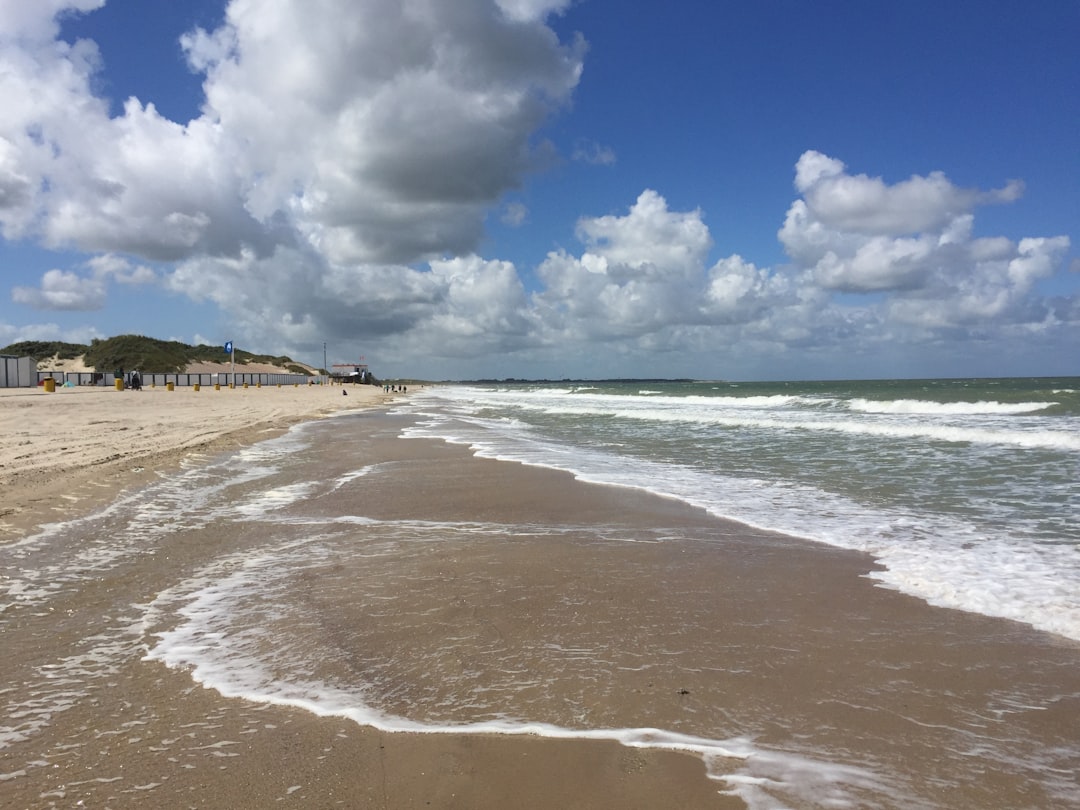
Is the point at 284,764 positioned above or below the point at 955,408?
below

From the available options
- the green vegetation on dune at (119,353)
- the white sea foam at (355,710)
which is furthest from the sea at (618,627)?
the green vegetation on dune at (119,353)

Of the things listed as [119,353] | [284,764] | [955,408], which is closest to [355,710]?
[284,764]

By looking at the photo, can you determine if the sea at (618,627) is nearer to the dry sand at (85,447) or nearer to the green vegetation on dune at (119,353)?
the dry sand at (85,447)

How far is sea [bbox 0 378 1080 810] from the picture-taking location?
2.83m

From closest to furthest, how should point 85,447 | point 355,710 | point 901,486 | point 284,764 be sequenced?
1. point 284,764
2. point 355,710
3. point 901,486
4. point 85,447

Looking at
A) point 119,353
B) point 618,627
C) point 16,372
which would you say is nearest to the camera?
point 618,627

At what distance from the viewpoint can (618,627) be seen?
4156mm

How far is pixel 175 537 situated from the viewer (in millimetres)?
6496

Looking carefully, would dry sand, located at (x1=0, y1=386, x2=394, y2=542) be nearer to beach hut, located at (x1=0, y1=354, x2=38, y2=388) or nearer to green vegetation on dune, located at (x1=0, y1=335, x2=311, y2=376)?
beach hut, located at (x1=0, y1=354, x2=38, y2=388)

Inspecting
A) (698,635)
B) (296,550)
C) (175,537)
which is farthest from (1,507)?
(698,635)

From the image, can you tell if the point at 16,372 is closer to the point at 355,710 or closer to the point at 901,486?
the point at 901,486

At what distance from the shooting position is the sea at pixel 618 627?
9.29ft

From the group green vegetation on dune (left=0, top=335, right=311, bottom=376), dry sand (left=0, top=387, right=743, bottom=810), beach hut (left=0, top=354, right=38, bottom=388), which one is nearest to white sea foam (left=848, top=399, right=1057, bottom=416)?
dry sand (left=0, top=387, right=743, bottom=810)

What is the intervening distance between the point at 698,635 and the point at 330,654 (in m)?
2.27
